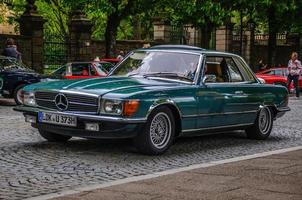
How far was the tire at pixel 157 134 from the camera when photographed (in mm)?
8570

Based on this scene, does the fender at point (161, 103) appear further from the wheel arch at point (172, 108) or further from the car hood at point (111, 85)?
the car hood at point (111, 85)

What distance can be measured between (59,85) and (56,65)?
22.3 meters

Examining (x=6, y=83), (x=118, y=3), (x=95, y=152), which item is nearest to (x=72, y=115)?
(x=95, y=152)

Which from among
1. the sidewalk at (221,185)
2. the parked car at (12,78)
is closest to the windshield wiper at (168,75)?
the sidewalk at (221,185)

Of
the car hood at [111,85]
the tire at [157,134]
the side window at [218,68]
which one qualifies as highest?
the side window at [218,68]

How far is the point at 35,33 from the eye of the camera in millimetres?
29797

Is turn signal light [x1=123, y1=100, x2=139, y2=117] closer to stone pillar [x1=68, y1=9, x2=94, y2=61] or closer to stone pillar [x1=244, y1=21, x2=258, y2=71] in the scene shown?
stone pillar [x1=68, y1=9, x2=94, y2=61]

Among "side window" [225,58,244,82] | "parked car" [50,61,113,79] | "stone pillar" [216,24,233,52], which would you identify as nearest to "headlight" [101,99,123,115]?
"side window" [225,58,244,82]

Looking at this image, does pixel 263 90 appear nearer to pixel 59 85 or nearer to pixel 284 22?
pixel 59 85

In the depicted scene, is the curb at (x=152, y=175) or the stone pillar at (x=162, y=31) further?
the stone pillar at (x=162, y=31)

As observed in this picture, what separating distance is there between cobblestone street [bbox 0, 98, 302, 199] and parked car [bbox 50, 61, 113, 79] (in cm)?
836

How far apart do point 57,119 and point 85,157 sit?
0.67 metres

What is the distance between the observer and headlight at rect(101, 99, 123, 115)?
8.23 metres

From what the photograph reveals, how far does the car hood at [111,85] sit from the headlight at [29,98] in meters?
0.10
